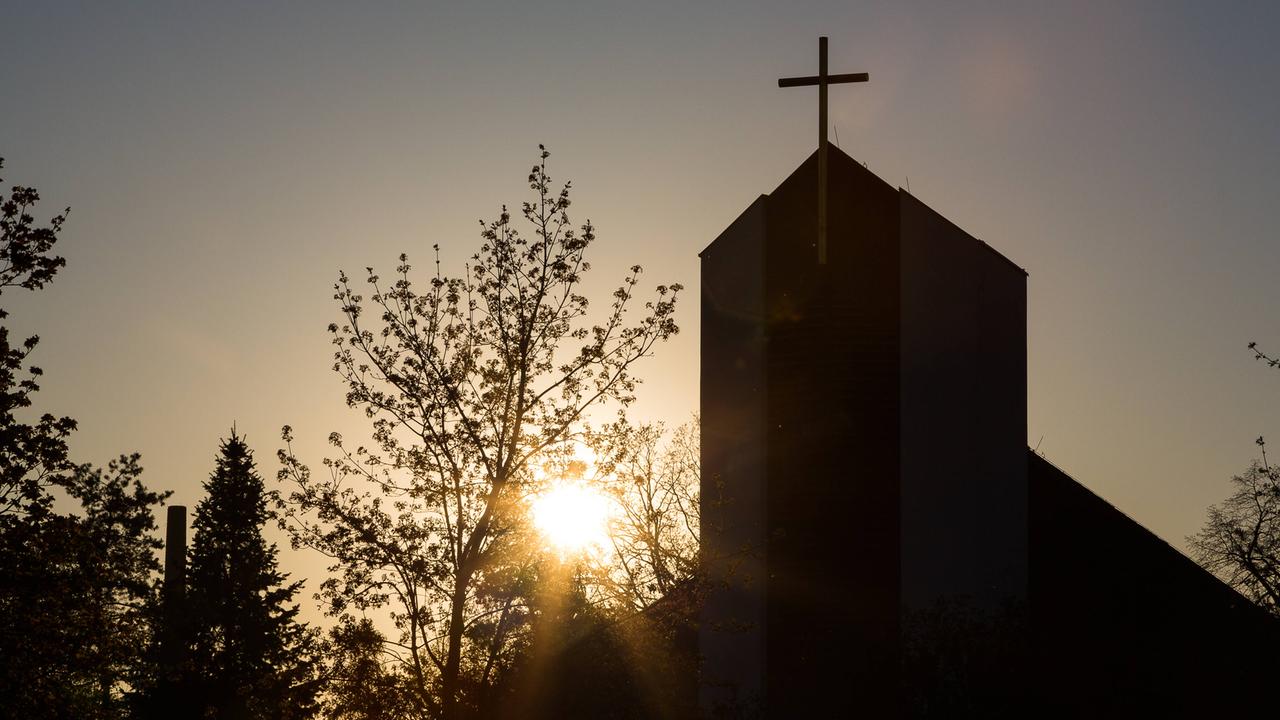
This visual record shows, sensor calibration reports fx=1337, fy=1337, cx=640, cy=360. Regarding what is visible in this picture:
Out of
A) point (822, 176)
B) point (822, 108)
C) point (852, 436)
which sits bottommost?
point (852, 436)

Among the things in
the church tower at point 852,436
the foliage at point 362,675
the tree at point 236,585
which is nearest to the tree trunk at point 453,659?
the foliage at point 362,675

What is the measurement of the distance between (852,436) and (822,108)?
7229mm

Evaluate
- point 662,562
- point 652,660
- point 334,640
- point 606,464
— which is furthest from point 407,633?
point 662,562

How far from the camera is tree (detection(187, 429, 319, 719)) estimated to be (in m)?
44.7

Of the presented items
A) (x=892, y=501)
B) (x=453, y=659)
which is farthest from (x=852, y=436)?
(x=453, y=659)

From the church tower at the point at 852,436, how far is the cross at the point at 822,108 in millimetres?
323

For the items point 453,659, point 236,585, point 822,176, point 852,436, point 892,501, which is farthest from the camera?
point 236,585

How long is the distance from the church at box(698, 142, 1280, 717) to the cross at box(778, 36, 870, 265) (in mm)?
94

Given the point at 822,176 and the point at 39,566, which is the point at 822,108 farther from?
the point at 39,566

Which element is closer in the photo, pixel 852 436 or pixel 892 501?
pixel 892 501

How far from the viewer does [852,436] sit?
28.9 metres

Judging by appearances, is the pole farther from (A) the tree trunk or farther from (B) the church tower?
(A) the tree trunk

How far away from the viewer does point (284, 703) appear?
63.9 ft

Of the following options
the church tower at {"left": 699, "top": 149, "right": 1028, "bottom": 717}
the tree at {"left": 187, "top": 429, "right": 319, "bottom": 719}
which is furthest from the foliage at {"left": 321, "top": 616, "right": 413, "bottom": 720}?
the tree at {"left": 187, "top": 429, "right": 319, "bottom": 719}
